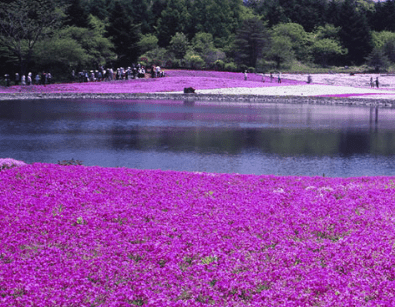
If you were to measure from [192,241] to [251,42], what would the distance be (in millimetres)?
81365

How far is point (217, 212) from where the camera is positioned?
11.6 metres

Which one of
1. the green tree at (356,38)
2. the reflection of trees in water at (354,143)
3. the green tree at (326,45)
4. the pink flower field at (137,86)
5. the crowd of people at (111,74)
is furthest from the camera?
the green tree at (356,38)

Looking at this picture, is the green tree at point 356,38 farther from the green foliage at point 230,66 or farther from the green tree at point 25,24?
the green tree at point 25,24

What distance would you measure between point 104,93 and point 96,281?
47.7 meters

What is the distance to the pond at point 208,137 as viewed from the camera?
20.6m

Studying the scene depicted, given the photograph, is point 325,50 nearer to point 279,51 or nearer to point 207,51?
point 279,51

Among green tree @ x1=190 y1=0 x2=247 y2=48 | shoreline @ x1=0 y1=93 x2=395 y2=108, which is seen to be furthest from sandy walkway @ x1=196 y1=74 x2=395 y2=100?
green tree @ x1=190 y1=0 x2=247 y2=48

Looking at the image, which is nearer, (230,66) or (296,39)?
(230,66)

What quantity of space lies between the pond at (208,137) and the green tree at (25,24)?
74.7ft

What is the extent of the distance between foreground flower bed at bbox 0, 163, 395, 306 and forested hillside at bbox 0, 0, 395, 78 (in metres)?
54.8

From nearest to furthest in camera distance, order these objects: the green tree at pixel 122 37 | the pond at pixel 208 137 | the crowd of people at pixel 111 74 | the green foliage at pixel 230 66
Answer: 1. the pond at pixel 208 137
2. the crowd of people at pixel 111 74
3. the green tree at pixel 122 37
4. the green foliage at pixel 230 66

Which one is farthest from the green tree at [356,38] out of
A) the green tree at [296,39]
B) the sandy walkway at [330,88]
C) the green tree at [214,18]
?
the sandy walkway at [330,88]


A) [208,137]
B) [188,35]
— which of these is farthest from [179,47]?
[208,137]

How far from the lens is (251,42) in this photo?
87.8 metres
